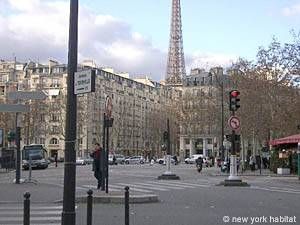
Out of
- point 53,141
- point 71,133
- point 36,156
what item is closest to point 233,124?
point 71,133

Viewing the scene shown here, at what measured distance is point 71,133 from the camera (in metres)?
9.55

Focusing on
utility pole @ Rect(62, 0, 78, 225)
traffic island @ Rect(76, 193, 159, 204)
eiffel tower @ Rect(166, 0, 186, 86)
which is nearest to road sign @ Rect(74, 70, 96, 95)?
utility pole @ Rect(62, 0, 78, 225)

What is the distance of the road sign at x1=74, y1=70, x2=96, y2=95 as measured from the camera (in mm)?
9703

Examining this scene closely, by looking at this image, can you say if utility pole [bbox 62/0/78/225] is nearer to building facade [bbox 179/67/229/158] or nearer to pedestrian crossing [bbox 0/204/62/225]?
pedestrian crossing [bbox 0/204/62/225]

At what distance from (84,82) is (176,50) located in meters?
164

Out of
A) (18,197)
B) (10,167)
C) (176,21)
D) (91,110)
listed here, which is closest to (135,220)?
(18,197)

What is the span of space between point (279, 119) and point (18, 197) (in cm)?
4315

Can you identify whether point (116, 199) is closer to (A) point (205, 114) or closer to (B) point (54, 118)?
(A) point (205, 114)

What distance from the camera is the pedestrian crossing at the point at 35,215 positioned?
1391 cm

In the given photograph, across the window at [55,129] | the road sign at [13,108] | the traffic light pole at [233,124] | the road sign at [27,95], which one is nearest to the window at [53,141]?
the window at [55,129]

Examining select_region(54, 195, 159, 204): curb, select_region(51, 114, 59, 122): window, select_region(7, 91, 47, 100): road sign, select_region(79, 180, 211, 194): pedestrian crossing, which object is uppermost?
select_region(51, 114, 59, 122): window

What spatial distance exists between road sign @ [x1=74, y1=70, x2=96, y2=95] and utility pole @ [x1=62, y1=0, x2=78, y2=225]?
0.09 metres

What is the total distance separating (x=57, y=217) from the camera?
14938mm

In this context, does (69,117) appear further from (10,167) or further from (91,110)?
(91,110)
